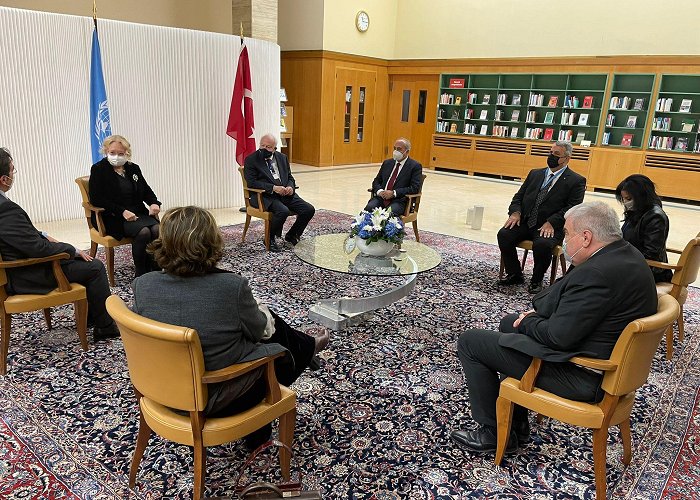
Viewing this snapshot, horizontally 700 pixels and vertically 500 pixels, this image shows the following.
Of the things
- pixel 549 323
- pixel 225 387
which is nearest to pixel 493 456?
pixel 549 323

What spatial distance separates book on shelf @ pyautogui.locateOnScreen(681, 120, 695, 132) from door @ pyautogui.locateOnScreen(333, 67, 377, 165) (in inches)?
292

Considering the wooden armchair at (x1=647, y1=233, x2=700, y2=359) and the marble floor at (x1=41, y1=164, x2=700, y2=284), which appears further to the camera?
the marble floor at (x1=41, y1=164, x2=700, y2=284)

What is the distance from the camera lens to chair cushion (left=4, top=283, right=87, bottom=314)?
3.15 m

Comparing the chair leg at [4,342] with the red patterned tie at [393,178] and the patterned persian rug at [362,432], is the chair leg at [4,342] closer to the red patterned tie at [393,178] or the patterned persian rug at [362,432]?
the patterned persian rug at [362,432]

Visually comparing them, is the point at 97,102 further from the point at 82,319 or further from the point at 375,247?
the point at 375,247

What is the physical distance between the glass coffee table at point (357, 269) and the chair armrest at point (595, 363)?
70.8 inches

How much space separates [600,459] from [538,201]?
3.27m

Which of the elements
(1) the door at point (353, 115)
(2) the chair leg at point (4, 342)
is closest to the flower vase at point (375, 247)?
(2) the chair leg at point (4, 342)

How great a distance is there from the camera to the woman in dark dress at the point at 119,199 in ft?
15.2

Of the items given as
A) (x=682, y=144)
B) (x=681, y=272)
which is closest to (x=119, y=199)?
(x=681, y=272)

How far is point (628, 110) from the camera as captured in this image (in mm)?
11055

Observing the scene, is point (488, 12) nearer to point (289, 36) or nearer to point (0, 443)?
point (289, 36)

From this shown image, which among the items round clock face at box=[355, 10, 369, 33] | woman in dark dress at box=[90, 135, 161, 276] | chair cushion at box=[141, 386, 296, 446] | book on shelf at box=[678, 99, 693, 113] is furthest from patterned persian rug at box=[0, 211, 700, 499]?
round clock face at box=[355, 10, 369, 33]

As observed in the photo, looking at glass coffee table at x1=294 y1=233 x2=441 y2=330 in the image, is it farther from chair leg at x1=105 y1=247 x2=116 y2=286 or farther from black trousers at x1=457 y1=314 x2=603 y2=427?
chair leg at x1=105 y1=247 x2=116 y2=286
